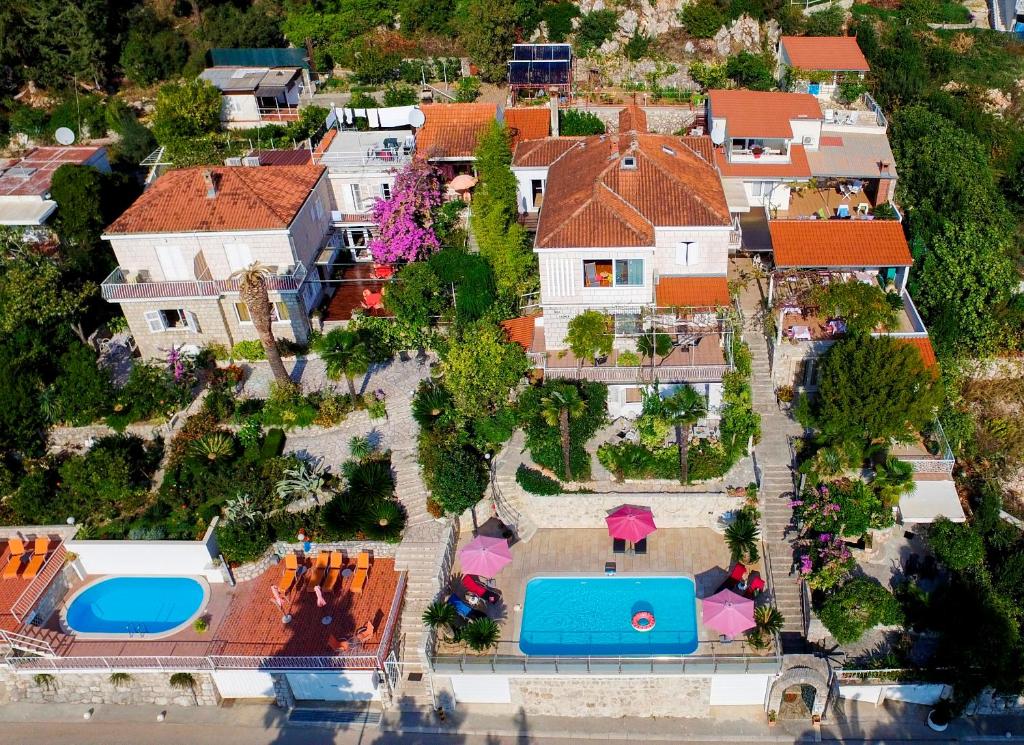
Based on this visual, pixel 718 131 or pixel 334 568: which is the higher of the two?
pixel 718 131

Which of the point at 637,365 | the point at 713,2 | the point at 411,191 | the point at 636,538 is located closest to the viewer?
the point at 636,538

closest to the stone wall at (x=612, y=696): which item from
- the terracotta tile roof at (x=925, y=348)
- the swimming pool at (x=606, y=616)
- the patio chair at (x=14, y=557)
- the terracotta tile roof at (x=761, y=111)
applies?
the swimming pool at (x=606, y=616)

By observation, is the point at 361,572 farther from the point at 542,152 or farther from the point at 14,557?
the point at 542,152

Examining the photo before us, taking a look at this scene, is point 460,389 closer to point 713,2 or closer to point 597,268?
point 597,268

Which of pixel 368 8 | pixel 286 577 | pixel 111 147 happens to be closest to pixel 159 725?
pixel 286 577

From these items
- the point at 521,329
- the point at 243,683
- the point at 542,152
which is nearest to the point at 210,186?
the point at 521,329

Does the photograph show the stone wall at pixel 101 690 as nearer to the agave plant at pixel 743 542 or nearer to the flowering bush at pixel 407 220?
the agave plant at pixel 743 542
